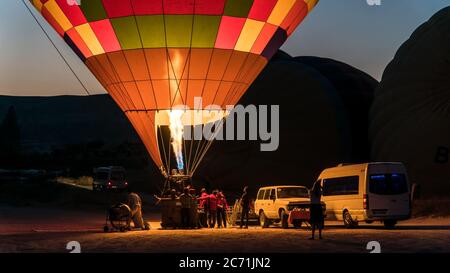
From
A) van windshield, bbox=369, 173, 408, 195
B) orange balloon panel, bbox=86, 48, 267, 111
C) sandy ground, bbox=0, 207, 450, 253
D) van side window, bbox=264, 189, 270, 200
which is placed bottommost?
sandy ground, bbox=0, 207, 450, 253

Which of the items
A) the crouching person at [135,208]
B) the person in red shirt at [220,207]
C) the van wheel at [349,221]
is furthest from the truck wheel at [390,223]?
the crouching person at [135,208]

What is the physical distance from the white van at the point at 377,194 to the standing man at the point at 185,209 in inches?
169

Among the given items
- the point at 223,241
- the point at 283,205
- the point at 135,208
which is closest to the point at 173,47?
the point at 135,208

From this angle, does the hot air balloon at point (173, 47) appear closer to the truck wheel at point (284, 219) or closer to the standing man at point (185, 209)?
the standing man at point (185, 209)

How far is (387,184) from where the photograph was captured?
20672 mm

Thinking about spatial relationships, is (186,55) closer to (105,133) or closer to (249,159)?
(249,159)

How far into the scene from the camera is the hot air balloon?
19.3 metres

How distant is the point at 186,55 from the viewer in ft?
65.3

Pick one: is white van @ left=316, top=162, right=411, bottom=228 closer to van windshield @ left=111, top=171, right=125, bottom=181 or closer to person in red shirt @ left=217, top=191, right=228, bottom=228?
person in red shirt @ left=217, top=191, right=228, bottom=228

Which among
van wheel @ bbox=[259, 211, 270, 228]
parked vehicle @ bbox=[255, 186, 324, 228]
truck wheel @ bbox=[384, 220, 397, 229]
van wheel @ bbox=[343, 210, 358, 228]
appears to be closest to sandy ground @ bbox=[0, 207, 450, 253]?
truck wheel @ bbox=[384, 220, 397, 229]

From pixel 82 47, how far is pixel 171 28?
256 centimetres

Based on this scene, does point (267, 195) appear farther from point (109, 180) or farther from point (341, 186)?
point (109, 180)
